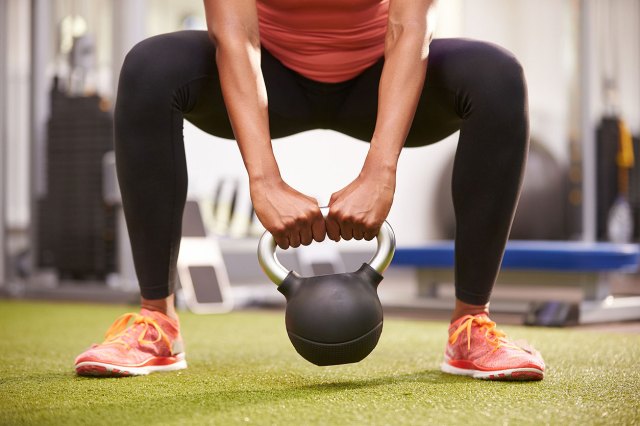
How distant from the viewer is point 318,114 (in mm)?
1306

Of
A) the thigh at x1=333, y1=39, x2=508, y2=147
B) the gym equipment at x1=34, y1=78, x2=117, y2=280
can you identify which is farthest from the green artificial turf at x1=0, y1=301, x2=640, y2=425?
the gym equipment at x1=34, y1=78, x2=117, y2=280

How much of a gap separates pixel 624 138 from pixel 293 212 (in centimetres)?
450

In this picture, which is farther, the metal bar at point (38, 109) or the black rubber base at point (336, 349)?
the metal bar at point (38, 109)

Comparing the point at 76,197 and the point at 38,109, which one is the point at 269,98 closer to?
the point at 76,197

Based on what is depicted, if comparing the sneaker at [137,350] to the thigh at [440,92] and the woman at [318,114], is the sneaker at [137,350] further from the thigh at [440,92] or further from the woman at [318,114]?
the thigh at [440,92]

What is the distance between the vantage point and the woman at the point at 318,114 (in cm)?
110

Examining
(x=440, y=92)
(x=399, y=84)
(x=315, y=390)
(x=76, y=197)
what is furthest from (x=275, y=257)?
(x=76, y=197)

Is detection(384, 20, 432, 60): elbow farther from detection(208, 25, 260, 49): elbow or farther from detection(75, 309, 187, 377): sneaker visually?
detection(75, 309, 187, 377): sneaker

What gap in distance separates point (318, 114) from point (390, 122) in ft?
0.88

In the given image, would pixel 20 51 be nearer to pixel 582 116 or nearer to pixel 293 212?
pixel 582 116

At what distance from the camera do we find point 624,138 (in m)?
4.95

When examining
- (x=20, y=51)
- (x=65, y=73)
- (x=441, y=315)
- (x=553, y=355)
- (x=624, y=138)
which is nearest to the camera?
(x=553, y=355)

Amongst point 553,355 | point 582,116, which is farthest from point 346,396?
point 582,116

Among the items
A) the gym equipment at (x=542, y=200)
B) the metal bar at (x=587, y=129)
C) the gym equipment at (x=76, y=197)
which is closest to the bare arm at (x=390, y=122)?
the metal bar at (x=587, y=129)
